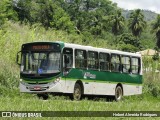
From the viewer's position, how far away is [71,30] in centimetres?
8756

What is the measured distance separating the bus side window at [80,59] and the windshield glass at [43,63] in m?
1.24

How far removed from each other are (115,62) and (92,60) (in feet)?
8.84

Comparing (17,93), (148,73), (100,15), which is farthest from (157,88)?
(100,15)

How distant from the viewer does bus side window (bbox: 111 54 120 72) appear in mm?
26134

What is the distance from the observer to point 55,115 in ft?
32.3

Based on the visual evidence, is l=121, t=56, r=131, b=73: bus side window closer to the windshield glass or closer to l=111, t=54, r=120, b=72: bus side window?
l=111, t=54, r=120, b=72: bus side window

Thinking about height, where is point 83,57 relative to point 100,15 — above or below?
below

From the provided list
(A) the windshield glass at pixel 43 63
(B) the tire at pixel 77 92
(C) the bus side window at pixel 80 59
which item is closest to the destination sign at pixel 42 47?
(A) the windshield glass at pixel 43 63

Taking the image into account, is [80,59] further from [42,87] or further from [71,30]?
[71,30]

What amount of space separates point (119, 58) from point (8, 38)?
10.7 m

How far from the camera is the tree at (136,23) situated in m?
111

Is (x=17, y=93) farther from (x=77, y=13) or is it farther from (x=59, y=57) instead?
(x=77, y=13)

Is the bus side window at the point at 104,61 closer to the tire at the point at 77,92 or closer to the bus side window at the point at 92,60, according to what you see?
the bus side window at the point at 92,60

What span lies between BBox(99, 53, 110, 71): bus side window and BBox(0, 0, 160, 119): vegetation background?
1847 millimetres
